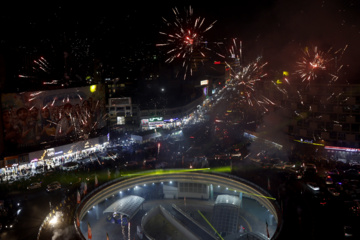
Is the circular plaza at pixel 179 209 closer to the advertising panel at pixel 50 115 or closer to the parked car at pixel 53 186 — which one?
the parked car at pixel 53 186

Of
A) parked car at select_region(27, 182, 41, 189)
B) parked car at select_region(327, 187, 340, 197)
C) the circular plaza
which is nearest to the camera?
the circular plaza

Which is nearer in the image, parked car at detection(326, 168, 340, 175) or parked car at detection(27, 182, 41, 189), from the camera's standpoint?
parked car at detection(27, 182, 41, 189)

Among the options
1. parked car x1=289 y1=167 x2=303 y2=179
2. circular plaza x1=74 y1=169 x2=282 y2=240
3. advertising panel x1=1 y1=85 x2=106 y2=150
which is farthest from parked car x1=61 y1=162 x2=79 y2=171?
parked car x1=289 y1=167 x2=303 y2=179

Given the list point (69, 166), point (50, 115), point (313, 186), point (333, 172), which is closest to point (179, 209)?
point (313, 186)

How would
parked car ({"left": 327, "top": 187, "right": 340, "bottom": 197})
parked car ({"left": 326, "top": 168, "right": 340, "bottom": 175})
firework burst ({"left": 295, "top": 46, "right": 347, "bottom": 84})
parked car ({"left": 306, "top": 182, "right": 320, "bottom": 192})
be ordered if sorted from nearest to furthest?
parked car ({"left": 327, "top": 187, "right": 340, "bottom": 197}), parked car ({"left": 306, "top": 182, "right": 320, "bottom": 192}), parked car ({"left": 326, "top": 168, "right": 340, "bottom": 175}), firework burst ({"left": 295, "top": 46, "right": 347, "bottom": 84})

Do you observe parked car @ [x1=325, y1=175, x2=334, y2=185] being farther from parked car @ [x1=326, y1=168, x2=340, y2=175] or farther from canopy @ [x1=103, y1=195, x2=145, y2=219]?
canopy @ [x1=103, y1=195, x2=145, y2=219]

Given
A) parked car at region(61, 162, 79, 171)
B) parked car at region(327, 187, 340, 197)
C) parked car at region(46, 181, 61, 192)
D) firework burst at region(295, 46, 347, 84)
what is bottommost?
parked car at region(327, 187, 340, 197)

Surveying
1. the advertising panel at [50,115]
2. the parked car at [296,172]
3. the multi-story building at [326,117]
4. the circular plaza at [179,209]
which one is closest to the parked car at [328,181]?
the parked car at [296,172]

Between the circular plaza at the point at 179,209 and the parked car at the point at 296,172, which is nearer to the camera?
the circular plaza at the point at 179,209

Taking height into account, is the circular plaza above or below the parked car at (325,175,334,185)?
below
